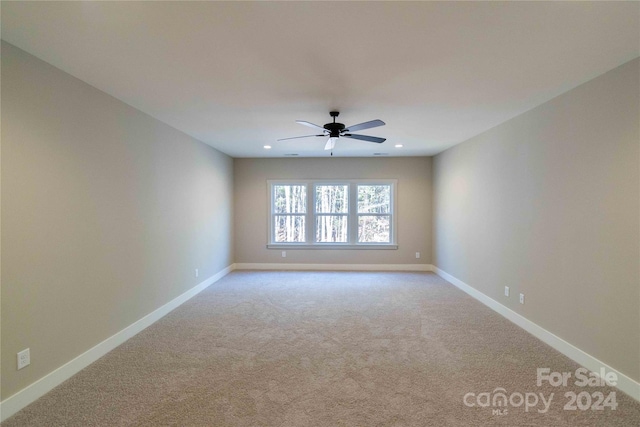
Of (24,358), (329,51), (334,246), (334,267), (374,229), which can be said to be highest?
(329,51)

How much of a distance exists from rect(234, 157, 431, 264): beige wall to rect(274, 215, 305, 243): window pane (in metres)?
0.28

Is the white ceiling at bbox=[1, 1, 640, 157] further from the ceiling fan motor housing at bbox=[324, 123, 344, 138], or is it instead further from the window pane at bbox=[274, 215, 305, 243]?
the window pane at bbox=[274, 215, 305, 243]

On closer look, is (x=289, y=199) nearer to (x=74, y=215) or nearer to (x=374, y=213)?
(x=374, y=213)

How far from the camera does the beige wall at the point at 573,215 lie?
7.37 ft

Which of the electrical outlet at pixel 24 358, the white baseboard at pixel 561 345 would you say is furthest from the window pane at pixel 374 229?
the electrical outlet at pixel 24 358

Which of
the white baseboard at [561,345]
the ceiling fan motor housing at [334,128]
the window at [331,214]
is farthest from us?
the window at [331,214]

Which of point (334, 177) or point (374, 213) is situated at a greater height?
point (334, 177)

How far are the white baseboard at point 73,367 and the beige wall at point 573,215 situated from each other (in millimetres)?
4437

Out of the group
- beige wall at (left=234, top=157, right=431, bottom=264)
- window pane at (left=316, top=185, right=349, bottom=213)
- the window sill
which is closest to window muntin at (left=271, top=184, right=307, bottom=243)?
the window sill

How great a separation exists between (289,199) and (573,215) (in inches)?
199

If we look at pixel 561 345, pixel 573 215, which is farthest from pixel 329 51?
pixel 561 345

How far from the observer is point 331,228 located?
671 centimetres

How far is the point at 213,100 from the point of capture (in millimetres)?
3029

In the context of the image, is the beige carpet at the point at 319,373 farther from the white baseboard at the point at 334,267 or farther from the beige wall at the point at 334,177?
the beige wall at the point at 334,177
